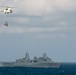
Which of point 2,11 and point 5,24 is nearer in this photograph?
point 5,24

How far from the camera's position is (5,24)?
83188 millimetres

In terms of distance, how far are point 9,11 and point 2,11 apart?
1.96 m

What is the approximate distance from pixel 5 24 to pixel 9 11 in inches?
372

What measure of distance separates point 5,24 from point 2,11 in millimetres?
7996

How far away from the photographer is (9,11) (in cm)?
9225

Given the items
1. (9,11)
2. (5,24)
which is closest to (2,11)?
(9,11)

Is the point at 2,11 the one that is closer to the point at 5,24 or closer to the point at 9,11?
the point at 9,11

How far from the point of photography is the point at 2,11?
298 feet

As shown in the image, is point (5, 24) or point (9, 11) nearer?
A: point (5, 24)
